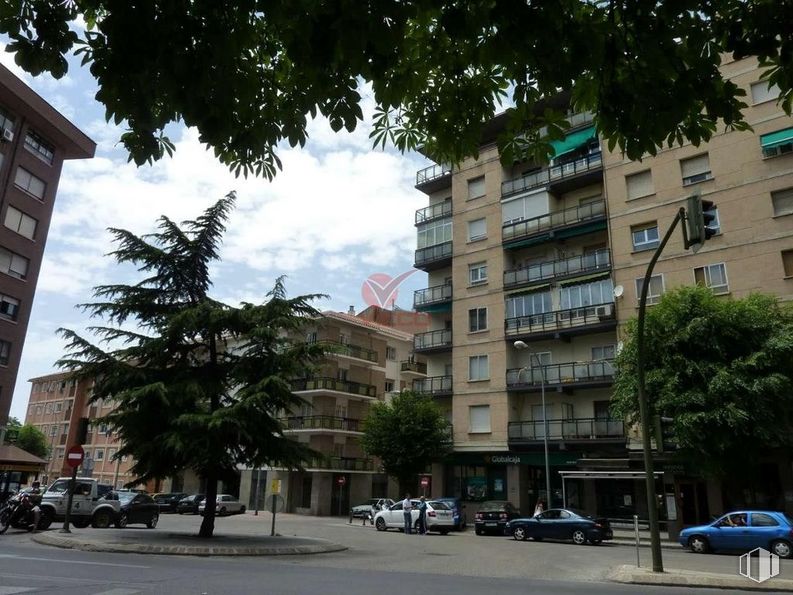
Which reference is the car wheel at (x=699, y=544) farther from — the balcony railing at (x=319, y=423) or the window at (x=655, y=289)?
the balcony railing at (x=319, y=423)

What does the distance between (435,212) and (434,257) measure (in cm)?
361

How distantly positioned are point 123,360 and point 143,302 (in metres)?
1.88

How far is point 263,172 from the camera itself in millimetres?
5344

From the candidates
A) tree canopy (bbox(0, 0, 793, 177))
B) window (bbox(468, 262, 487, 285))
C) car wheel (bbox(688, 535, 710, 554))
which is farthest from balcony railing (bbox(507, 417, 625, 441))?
tree canopy (bbox(0, 0, 793, 177))

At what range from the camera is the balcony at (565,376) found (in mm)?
32125

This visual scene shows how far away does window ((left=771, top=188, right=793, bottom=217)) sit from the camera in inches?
1113

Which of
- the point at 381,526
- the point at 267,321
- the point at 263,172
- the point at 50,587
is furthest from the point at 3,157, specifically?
the point at 263,172

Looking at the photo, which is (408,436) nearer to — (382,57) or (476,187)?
(476,187)

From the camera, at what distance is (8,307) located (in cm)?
3725

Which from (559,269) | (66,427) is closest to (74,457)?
(559,269)

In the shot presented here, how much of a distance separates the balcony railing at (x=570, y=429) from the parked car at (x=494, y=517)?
15.6ft

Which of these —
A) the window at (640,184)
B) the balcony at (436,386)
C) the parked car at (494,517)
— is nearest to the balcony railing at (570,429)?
the parked car at (494,517)

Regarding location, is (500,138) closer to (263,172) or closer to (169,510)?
(263,172)

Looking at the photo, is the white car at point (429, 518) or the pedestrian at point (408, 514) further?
the white car at point (429, 518)
